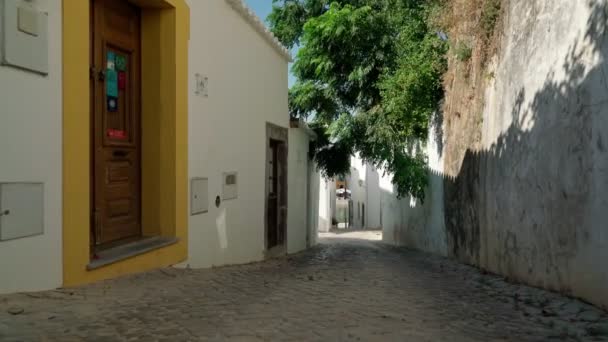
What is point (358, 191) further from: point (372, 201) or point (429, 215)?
point (429, 215)

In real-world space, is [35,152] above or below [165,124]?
below

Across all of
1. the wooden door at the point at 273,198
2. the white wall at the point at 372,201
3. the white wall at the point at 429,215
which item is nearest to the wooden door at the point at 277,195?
the wooden door at the point at 273,198

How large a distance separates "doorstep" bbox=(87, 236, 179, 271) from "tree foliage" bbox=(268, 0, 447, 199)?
6.26 m

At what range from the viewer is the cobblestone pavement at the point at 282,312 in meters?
3.22

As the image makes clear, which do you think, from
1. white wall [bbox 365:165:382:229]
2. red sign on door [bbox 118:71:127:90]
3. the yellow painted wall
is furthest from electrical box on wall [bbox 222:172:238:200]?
white wall [bbox 365:165:382:229]

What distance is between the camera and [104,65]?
4922mm

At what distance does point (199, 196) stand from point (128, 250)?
1.51m

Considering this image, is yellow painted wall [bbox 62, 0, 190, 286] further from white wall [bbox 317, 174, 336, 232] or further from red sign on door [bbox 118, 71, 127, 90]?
white wall [bbox 317, 174, 336, 232]

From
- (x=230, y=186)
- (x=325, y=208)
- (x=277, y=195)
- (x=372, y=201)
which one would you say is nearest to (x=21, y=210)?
(x=230, y=186)

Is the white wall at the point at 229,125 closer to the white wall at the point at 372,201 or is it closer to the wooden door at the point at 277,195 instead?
the wooden door at the point at 277,195

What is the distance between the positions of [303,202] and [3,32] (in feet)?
32.0

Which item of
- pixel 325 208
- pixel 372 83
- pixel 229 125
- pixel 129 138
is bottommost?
pixel 325 208

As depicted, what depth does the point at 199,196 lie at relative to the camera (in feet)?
20.3

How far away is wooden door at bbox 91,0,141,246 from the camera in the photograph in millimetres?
4809
